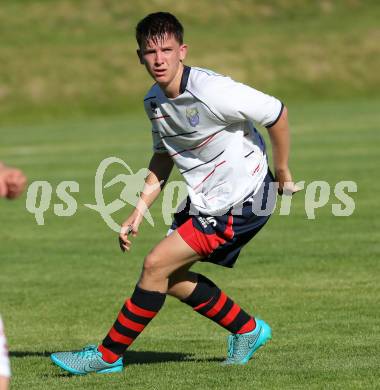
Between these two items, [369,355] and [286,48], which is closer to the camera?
[369,355]

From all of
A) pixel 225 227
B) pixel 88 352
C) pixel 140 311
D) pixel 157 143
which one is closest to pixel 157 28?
pixel 157 143

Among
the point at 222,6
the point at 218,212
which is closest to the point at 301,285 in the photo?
the point at 218,212

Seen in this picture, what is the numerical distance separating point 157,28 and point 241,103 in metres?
0.68

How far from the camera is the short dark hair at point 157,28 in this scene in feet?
24.3

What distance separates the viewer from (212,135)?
301 inches

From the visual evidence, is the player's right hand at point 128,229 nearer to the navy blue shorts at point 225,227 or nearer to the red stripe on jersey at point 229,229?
the navy blue shorts at point 225,227

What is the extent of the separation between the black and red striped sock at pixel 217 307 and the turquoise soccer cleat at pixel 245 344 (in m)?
0.05

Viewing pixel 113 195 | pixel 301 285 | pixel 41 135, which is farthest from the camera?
pixel 41 135

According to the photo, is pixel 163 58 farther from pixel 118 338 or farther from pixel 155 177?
pixel 118 338

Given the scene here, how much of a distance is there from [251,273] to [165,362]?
421 centimetres

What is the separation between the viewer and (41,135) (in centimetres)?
3916

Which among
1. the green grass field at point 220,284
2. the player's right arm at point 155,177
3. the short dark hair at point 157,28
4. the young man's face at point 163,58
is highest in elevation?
the short dark hair at point 157,28

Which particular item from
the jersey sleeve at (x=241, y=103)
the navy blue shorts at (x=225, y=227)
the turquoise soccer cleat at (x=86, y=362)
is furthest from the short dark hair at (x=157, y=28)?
the turquoise soccer cleat at (x=86, y=362)

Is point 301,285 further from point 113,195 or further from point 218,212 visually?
point 113,195
